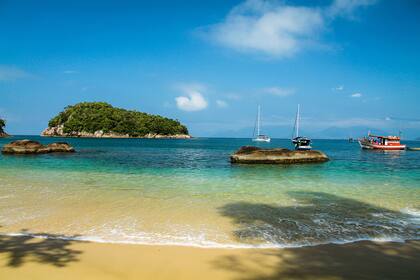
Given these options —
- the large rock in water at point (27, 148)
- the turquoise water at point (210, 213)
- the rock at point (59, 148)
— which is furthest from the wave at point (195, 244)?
the rock at point (59, 148)

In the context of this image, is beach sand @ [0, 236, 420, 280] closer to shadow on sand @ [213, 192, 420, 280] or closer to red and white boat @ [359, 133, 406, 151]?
shadow on sand @ [213, 192, 420, 280]

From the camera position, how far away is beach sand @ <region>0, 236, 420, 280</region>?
5770 mm

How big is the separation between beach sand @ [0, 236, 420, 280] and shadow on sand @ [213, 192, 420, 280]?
0.02m

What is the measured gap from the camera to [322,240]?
8.04 meters

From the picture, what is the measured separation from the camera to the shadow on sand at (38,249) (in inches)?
247

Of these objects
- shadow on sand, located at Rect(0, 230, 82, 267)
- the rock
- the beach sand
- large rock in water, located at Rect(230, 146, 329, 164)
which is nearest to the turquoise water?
shadow on sand, located at Rect(0, 230, 82, 267)

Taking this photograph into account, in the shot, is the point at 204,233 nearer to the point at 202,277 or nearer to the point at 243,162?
the point at 202,277

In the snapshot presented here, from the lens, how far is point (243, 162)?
33.8 m

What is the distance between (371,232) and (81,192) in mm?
12625

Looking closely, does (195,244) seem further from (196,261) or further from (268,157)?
(268,157)

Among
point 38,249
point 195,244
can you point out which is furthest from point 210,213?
point 38,249

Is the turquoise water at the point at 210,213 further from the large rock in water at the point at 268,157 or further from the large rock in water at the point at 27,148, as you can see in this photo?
the large rock in water at the point at 27,148

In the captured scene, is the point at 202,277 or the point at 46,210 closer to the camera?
the point at 202,277

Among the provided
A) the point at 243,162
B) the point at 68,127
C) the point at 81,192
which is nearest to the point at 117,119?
the point at 68,127
